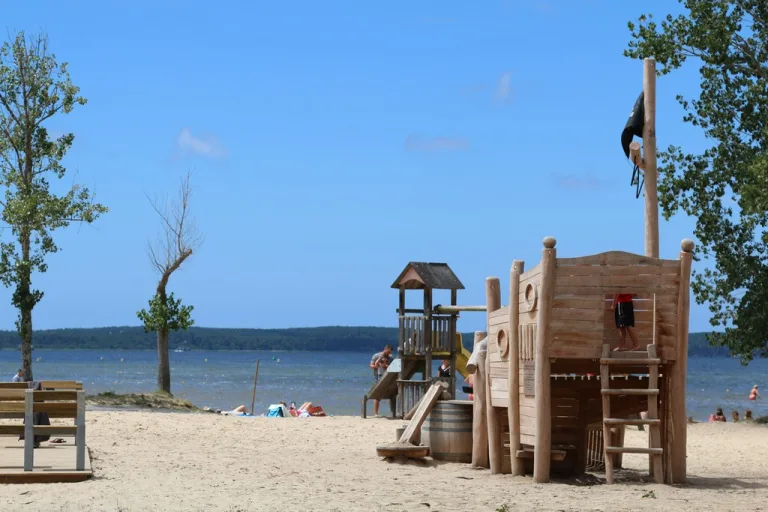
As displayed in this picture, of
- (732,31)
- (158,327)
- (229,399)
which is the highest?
(732,31)

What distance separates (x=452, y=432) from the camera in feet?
50.4

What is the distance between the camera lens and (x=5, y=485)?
12.0 metres

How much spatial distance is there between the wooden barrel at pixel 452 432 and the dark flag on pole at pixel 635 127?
13.4ft

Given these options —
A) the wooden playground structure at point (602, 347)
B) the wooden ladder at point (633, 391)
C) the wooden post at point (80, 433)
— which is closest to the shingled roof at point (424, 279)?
the wooden playground structure at point (602, 347)

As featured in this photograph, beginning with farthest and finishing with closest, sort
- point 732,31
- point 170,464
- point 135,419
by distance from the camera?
point 732,31
point 135,419
point 170,464

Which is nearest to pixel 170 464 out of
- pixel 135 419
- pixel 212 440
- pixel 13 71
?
pixel 212 440

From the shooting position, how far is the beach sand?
11055mm

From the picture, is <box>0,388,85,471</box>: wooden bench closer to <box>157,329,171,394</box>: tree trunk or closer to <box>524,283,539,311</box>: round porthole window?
<box>524,283,539,311</box>: round porthole window

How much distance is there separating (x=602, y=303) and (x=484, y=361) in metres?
2.46

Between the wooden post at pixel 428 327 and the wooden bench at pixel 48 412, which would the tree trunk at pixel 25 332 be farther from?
the wooden bench at pixel 48 412

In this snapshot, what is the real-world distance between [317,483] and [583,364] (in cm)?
384

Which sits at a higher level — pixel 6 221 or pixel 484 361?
pixel 6 221

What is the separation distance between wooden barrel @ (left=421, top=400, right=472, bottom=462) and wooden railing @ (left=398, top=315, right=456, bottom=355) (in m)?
11.4

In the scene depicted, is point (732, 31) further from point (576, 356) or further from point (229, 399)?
point (229, 399)
